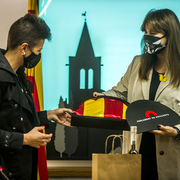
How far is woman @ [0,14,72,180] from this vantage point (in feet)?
4.89

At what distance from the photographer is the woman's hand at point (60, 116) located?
207 cm

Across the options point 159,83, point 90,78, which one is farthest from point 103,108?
point 90,78

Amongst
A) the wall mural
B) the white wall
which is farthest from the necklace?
the white wall

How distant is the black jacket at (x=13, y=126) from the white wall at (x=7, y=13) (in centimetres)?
185

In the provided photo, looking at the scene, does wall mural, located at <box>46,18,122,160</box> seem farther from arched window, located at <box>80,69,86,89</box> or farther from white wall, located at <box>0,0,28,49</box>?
white wall, located at <box>0,0,28,49</box>

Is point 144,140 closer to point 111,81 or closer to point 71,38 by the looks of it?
point 111,81

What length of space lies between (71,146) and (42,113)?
146cm

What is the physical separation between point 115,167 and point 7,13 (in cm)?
252

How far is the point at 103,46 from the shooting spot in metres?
3.48

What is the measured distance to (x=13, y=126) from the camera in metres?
1.55

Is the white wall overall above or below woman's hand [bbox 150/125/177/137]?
above

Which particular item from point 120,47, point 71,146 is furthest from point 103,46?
point 71,146

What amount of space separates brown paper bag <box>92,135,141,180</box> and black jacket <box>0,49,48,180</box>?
39 cm

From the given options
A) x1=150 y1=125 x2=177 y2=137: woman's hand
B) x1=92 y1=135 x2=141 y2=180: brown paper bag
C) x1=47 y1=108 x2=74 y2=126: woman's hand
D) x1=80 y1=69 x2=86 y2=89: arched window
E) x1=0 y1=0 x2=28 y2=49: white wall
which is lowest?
x1=92 y1=135 x2=141 y2=180: brown paper bag
